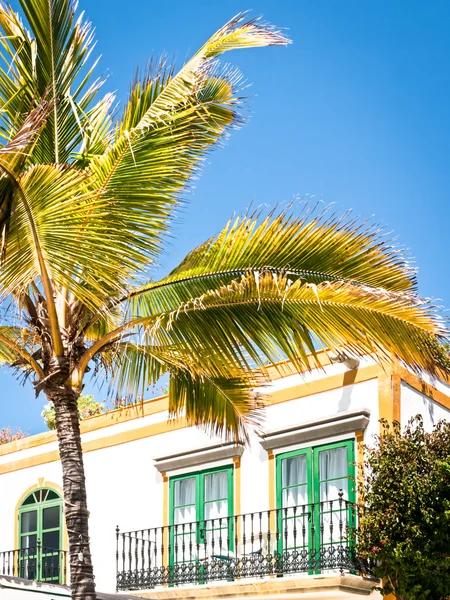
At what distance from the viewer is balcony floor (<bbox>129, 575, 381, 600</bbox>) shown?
1454cm

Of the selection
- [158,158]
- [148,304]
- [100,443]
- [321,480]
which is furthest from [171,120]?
[100,443]

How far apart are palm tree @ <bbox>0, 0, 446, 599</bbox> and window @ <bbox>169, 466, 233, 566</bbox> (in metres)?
6.89

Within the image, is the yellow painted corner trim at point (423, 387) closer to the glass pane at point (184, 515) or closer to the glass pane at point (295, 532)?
the glass pane at point (295, 532)

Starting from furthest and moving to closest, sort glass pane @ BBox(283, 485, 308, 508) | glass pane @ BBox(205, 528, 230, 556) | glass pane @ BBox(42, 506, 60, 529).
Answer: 1. glass pane @ BBox(42, 506, 60, 529)
2. glass pane @ BBox(205, 528, 230, 556)
3. glass pane @ BBox(283, 485, 308, 508)

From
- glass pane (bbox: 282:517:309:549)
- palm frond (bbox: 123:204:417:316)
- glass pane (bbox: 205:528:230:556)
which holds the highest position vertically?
palm frond (bbox: 123:204:417:316)

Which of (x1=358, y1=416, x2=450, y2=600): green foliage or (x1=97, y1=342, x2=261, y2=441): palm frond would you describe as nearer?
(x1=97, y1=342, x2=261, y2=441): palm frond

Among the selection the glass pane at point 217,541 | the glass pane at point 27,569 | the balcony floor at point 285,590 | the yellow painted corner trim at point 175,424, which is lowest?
the glass pane at point 27,569

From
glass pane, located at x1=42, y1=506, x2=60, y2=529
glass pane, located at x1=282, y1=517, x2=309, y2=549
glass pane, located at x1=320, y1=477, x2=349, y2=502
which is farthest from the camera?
glass pane, located at x1=42, y1=506, x2=60, y2=529

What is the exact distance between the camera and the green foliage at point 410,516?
13.8m

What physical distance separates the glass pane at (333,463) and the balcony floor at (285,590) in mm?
1581

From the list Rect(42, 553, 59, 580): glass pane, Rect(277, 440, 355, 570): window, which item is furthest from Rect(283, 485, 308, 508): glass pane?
Rect(42, 553, 59, 580): glass pane

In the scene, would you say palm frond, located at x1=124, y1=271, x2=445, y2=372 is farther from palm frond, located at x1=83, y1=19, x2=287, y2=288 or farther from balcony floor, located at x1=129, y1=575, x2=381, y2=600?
balcony floor, located at x1=129, y1=575, x2=381, y2=600

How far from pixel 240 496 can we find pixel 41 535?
208 inches

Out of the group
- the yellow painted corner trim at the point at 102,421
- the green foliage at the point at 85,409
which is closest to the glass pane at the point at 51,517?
the yellow painted corner trim at the point at 102,421
